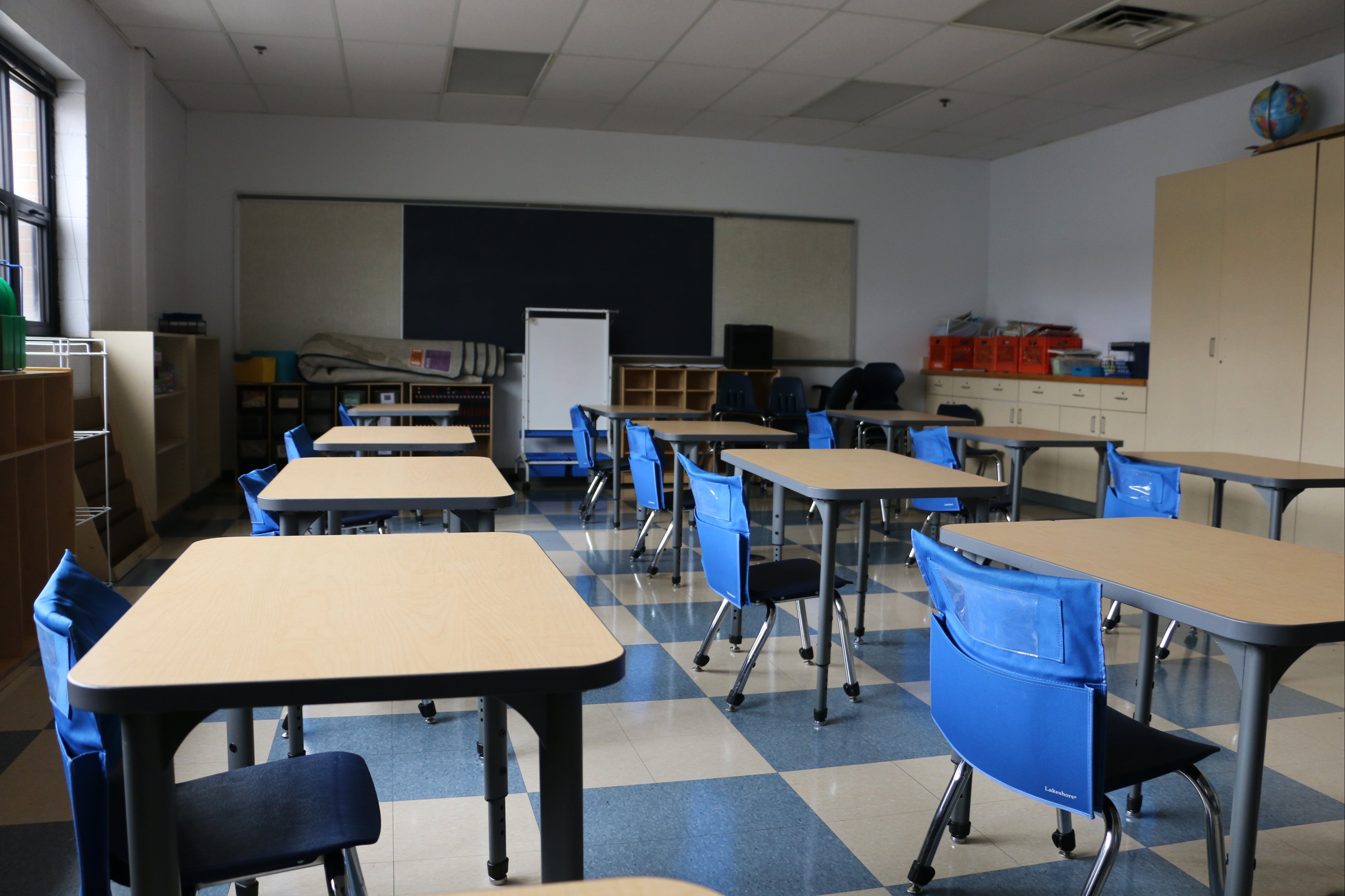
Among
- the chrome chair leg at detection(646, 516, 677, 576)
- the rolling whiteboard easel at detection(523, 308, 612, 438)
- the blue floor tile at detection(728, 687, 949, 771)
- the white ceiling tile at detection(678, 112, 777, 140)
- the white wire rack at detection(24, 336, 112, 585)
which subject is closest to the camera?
the blue floor tile at detection(728, 687, 949, 771)

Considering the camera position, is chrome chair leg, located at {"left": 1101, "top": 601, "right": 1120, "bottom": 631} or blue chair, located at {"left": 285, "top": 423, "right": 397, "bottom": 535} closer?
blue chair, located at {"left": 285, "top": 423, "right": 397, "bottom": 535}

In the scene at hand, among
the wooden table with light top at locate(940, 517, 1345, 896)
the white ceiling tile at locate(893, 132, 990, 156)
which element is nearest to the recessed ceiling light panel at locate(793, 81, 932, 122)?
the white ceiling tile at locate(893, 132, 990, 156)

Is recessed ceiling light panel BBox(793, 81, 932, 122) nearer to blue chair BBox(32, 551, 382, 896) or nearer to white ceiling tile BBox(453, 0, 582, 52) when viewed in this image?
white ceiling tile BBox(453, 0, 582, 52)

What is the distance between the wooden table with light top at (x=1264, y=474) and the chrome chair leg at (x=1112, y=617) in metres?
0.57

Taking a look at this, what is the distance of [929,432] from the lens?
4.63 m

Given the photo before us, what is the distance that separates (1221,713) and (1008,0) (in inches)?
156

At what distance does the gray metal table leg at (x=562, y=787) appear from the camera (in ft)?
3.69

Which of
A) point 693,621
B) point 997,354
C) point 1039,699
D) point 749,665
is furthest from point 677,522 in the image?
point 997,354

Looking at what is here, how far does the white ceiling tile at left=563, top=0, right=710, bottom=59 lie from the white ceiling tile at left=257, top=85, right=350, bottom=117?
2206 millimetres

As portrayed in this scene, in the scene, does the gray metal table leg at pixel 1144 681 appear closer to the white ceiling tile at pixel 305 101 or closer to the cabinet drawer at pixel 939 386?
the cabinet drawer at pixel 939 386

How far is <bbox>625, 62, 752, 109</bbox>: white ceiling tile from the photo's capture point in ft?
21.7

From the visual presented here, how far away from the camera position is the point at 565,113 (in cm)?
781

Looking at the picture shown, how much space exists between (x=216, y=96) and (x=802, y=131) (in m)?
4.76

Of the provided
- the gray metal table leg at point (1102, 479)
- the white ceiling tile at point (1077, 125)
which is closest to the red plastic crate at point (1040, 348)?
the white ceiling tile at point (1077, 125)
